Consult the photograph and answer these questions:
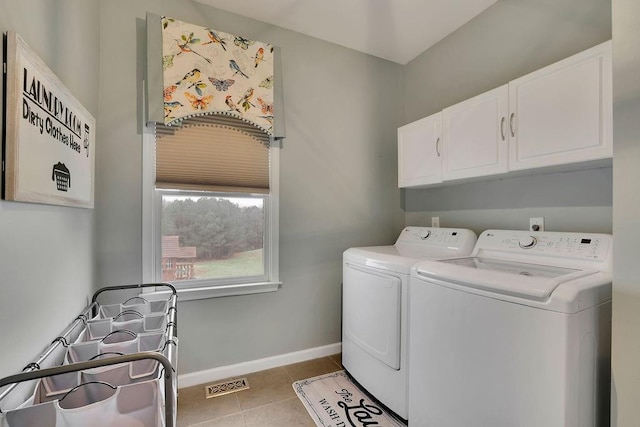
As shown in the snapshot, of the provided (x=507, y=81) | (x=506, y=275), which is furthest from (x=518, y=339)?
(x=507, y=81)

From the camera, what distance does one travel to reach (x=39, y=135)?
106 cm

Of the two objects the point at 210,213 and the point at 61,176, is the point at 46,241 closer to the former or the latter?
the point at 61,176

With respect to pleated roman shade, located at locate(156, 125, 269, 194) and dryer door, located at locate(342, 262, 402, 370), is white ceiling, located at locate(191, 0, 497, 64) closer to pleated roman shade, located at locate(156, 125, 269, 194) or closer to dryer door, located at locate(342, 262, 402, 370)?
pleated roman shade, located at locate(156, 125, 269, 194)

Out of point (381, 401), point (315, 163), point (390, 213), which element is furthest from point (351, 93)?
point (381, 401)

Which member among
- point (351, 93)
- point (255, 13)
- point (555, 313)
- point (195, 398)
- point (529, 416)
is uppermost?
point (255, 13)

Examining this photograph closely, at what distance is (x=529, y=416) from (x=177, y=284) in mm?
2090

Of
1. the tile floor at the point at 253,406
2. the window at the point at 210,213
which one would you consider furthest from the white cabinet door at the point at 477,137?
the tile floor at the point at 253,406

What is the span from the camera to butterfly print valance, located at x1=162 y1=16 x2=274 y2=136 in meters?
1.96

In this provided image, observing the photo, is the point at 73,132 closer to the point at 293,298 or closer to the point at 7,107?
the point at 7,107

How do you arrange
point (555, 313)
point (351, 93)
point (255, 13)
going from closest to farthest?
1. point (555, 313)
2. point (255, 13)
3. point (351, 93)

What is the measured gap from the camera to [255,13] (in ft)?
7.34

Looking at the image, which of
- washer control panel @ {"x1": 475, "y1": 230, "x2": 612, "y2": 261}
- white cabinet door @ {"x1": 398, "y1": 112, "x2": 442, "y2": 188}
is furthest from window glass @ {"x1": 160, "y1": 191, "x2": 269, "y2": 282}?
washer control panel @ {"x1": 475, "y1": 230, "x2": 612, "y2": 261}

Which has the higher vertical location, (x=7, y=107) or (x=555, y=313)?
(x=7, y=107)

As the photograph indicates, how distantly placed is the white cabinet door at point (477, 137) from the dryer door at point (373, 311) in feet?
2.99
